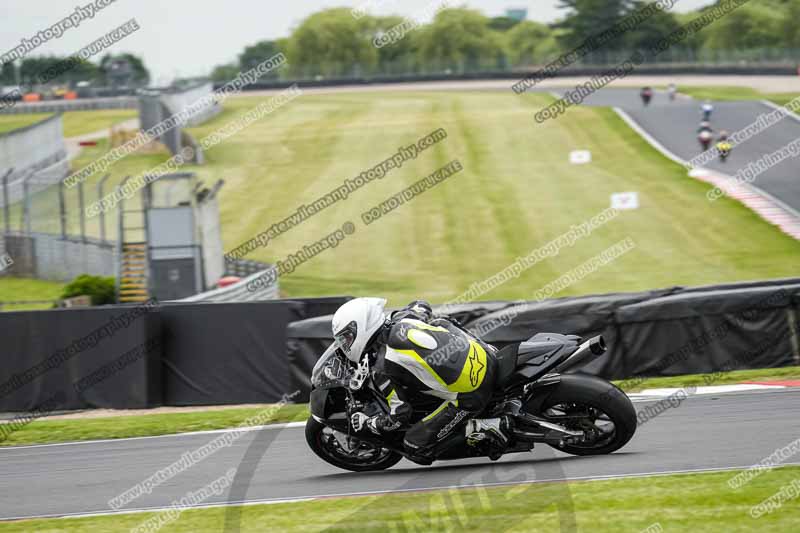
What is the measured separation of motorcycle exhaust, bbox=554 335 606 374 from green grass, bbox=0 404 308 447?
4.81 metres

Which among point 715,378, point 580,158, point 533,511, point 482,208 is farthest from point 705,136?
point 533,511

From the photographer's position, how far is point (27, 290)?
26.0 meters

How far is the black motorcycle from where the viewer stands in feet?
26.7

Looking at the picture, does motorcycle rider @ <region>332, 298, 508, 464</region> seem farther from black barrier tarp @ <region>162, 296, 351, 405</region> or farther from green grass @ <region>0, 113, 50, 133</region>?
green grass @ <region>0, 113, 50, 133</region>

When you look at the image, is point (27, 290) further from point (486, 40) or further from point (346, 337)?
point (486, 40)

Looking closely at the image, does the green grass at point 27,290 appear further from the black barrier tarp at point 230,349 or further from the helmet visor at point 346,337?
the helmet visor at point 346,337

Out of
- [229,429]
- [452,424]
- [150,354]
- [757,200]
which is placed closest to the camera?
[452,424]

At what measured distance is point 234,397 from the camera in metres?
14.2

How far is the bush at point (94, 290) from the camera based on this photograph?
2306cm

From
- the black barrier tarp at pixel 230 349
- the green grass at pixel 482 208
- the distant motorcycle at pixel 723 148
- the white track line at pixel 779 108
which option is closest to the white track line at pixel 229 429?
the black barrier tarp at pixel 230 349

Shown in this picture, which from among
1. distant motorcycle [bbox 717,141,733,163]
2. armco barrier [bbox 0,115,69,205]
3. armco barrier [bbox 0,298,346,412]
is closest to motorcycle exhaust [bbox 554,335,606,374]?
armco barrier [bbox 0,298,346,412]

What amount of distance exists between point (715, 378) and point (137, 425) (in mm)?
7105

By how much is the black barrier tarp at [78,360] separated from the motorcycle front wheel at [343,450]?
18.7ft

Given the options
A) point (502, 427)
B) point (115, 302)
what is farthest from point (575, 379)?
point (115, 302)
